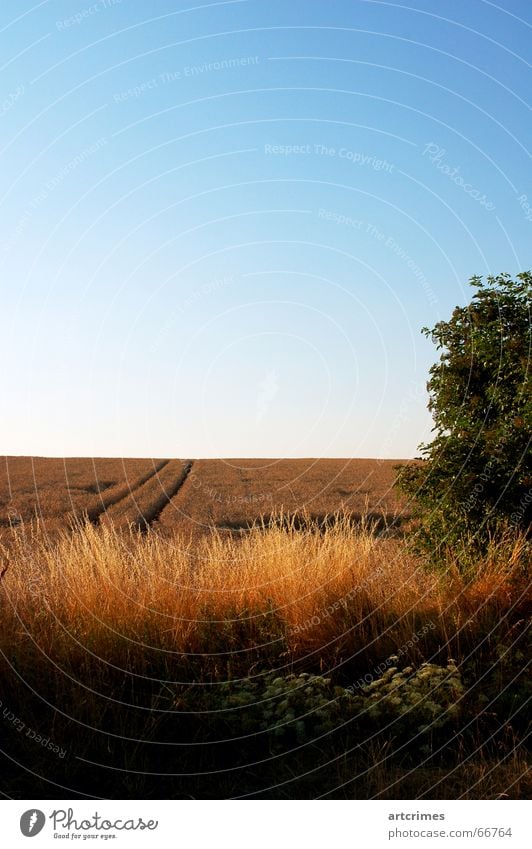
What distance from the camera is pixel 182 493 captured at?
44.2 metres

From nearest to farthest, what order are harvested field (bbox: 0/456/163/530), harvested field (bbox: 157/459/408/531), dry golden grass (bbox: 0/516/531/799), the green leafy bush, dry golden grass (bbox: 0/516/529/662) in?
dry golden grass (bbox: 0/516/531/799), dry golden grass (bbox: 0/516/529/662), the green leafy bush, harvested field (bbox: 157/459/408/531), harvested field (bbox: 0/456/163/530)

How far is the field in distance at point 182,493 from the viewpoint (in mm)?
30641

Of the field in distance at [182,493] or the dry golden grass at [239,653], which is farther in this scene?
the field in distance at [182,493]

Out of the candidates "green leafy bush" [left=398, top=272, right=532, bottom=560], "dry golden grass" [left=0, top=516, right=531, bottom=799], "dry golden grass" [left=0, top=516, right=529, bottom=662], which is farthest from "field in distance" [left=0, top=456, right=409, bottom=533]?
"dry golden grass" [left=0, top=516, right=531, bottom=799]

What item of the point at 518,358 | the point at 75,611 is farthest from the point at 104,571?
the point at 518,358

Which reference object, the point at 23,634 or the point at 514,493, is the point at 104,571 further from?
the point at 514,493

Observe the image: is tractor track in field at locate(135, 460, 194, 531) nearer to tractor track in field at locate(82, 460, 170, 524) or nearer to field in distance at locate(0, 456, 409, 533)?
field in distance at locate(0, 456, 409, 533)

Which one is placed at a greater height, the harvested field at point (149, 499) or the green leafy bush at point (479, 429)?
the green leafy bush at point (479, 429)

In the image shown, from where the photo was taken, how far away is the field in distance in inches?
1206

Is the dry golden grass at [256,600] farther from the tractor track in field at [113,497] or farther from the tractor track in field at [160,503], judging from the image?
the tractor track in field at [113,497]

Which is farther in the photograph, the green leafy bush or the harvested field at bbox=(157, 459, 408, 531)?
the harvested field at bbox=(157, 459, 408, 531)

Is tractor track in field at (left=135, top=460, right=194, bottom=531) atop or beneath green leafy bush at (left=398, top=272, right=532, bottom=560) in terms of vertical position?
beneath

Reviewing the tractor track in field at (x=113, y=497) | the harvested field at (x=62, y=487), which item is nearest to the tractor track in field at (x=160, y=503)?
the tractor track in field at (x=113, y=497)

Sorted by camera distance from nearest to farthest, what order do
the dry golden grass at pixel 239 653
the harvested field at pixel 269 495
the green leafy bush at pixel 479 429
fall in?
1. the dry golden grass at pixel 239 653
2. the green leafy bush at pixel 479 429
3. the harvested field at pixel 269 495
